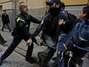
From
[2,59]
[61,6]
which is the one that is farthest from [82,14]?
[2,59]

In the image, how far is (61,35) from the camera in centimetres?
779

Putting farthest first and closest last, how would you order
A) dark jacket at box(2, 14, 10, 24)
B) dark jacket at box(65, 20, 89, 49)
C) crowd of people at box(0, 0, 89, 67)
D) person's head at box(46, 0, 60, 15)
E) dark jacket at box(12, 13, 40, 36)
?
dark jacket at box(2, 14, 10, 24), dark jacket at box(12, 13, 40, 36), person's head at box(46, 0, 60, 15), crowd of people at box(0, 0, 89, 67), dark jacket at box(65, 20, 89, 49)

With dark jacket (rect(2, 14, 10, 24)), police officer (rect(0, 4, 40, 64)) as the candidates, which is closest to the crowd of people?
police officer (rect(0, 4, 40, 64))

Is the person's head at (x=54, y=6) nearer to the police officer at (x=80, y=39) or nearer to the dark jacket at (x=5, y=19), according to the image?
the police officer at (x=80, y=39)

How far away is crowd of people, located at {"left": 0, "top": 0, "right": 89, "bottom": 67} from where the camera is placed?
702 centimetres

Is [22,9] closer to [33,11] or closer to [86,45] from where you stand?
[86,45]

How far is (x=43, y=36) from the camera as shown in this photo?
29.2 ft

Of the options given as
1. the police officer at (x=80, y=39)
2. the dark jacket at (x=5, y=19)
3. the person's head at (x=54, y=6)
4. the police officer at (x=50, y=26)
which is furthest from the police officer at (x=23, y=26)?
the dark jacket at (x=5, y=19)

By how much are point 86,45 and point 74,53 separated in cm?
34

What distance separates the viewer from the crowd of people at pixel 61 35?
7.02 meters

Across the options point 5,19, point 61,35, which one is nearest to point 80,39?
point 61,35

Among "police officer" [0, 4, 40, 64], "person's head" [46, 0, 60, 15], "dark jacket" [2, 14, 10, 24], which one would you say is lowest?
"dark jacket" [2, 14, 10, 24]

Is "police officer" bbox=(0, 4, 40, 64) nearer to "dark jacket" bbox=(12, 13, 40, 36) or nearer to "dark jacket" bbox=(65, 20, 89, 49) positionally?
"dark jacket" bbox=(12, 13, 40, 36)

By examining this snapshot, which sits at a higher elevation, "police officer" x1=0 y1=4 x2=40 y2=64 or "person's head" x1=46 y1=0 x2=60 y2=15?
"person's head" x1=46 y1=0 x2=60 y2=15
